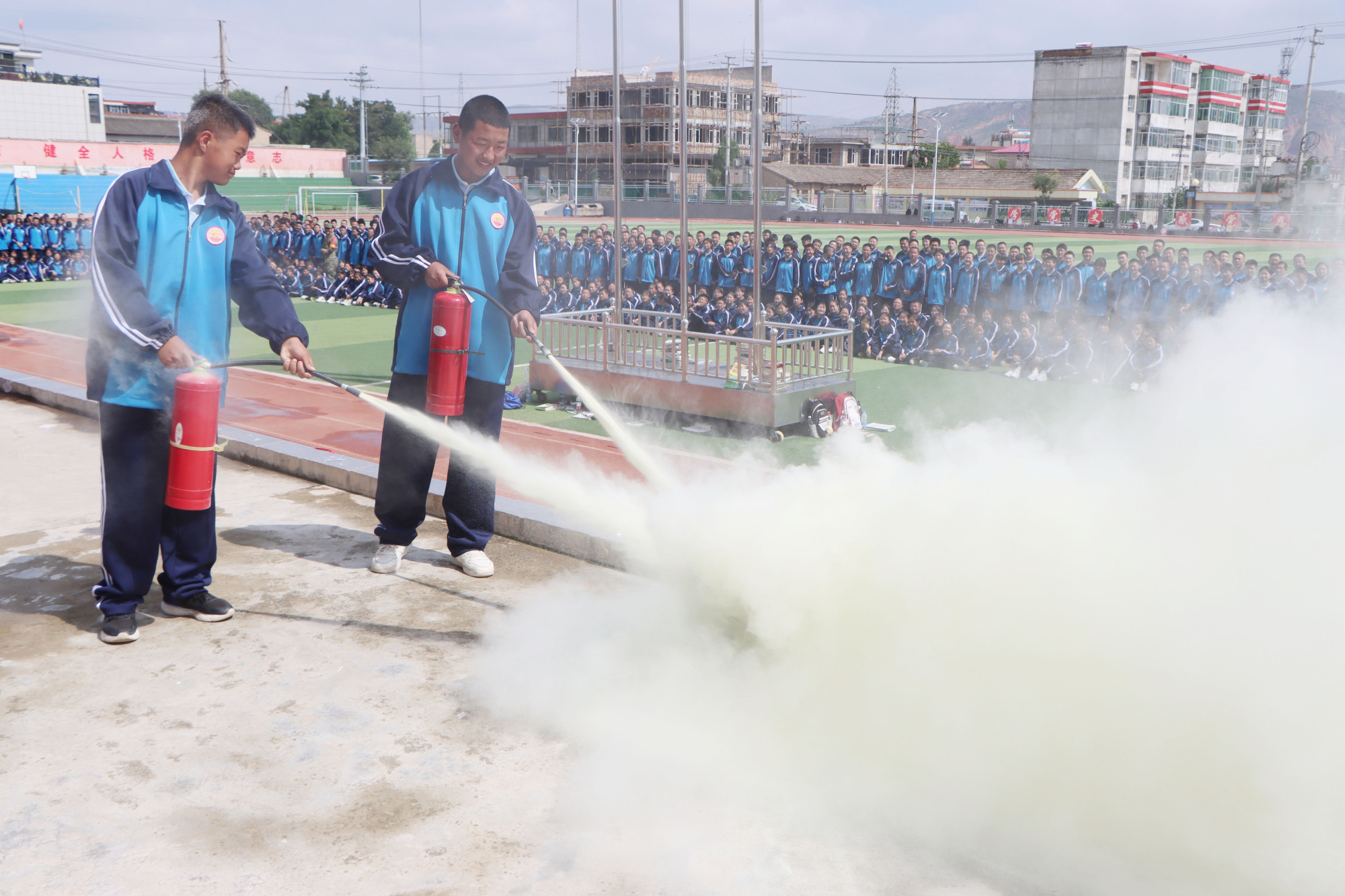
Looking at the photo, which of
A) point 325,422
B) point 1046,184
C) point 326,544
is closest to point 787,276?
point 325,422

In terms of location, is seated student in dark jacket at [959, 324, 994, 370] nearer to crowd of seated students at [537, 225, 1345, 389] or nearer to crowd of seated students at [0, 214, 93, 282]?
crowd of seated students at [537, 225, 1345, 389]

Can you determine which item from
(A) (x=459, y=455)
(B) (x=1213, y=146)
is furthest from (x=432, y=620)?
(B) (x=1213, y=146)

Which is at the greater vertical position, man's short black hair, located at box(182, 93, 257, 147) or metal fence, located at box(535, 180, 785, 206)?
metal fence, located at box(535, 180, 785, 206)

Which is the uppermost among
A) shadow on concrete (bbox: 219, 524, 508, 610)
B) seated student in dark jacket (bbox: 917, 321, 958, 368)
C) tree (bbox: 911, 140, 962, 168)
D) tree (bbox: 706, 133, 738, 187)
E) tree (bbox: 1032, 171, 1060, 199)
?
tree (bbox: 911, 140, 962, 168)

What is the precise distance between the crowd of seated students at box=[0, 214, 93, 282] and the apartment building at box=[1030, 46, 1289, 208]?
5973cm

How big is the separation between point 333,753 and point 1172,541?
112 inches

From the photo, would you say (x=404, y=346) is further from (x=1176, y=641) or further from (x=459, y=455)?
(x=1176, y=641)

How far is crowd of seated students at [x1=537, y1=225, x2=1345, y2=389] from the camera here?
43.8 ft

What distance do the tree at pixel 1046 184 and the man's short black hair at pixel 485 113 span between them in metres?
55.5

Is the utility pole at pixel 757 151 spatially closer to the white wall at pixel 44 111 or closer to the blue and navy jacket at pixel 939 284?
the blue and navy jacket at pixel 939 284

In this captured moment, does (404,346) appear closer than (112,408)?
No

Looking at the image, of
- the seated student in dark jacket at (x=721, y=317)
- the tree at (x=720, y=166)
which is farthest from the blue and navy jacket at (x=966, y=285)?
the tree at (x=720, y=166)

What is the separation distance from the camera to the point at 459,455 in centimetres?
505

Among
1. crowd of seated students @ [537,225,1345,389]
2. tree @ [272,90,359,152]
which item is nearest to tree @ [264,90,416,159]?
tree @ [272,90,359,152]
